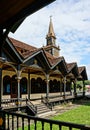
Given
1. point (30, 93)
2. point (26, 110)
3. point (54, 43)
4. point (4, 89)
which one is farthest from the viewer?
point (54, 43)

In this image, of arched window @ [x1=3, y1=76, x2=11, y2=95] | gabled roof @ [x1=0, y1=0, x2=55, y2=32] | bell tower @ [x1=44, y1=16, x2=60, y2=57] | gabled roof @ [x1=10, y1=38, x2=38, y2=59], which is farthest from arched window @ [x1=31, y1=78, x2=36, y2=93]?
bell tower @ [x1=44, y1=16, x2=60, y2=57]

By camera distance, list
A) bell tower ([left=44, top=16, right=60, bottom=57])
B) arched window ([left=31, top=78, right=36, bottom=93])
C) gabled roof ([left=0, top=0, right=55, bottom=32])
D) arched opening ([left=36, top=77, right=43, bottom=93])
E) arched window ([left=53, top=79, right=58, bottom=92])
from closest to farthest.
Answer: gabled roof ([left=0, top=0, right=55, bottom=32])
arched window ([left=31, top=78, right=36, bottom=93])
arched opening ([left=36, top=77, right=43, bottom=93])
arched window ([left=53, top=79, right=58, bottom=92])
bell tower ([left=44, top=16, right=60, bottom=57])

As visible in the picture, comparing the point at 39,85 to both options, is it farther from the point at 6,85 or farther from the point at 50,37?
the point at 50,37

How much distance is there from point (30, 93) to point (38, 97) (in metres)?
2.08

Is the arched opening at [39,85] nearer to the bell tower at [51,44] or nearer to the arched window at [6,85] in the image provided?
the arched window at [6,85]

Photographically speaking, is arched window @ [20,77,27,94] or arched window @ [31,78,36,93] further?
arched window @ [31,78,36,93]

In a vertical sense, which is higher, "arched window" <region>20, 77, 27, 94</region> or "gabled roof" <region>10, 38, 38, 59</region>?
"gabled roof" <region>10, 38, 38, 59</region>

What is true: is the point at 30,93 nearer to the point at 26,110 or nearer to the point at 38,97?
the point at 38,97

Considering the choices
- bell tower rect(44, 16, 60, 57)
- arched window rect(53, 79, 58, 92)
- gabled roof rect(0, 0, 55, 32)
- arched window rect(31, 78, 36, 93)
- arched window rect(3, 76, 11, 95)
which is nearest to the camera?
gabled roof rect(0, 0, 55, 32)

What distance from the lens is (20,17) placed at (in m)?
4.54

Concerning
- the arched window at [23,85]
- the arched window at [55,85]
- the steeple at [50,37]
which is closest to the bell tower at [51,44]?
the steeple at [50,37]

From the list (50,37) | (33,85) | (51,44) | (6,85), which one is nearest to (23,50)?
(33,85)

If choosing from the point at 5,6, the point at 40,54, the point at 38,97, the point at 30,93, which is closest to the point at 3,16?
the point at 5,6

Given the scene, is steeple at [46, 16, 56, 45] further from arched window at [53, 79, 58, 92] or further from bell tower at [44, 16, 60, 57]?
arched window at [53, 79, 58, 92]
